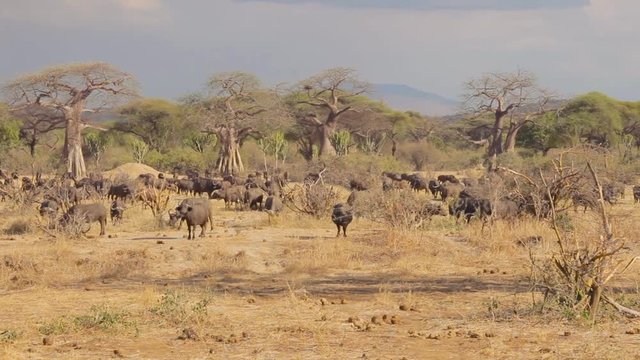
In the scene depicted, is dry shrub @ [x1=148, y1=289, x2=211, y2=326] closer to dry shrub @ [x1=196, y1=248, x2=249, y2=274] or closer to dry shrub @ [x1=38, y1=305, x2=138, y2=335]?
dry shrub @ [x1=38, y1=305, x2=138, y2=335]

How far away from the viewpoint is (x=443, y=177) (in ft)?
105

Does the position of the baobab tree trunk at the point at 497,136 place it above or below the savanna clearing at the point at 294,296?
above

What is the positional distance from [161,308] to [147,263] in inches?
161

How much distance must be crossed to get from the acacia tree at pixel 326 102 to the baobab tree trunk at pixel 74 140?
1592cm

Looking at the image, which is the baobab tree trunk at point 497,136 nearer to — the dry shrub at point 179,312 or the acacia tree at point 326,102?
the acacia tree at point 326,102

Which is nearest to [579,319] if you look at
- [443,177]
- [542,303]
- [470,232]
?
[542,303]

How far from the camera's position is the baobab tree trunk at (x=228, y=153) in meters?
42.1

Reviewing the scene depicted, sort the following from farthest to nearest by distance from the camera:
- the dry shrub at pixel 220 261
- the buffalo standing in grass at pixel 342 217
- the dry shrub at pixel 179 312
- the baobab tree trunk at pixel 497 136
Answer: the baobab tree trunk at pixel 497 136, the buffalo standing in grass at pixel 342 217, the dry shrub at pixel 220 261, the dry shrub at pixel 179 312

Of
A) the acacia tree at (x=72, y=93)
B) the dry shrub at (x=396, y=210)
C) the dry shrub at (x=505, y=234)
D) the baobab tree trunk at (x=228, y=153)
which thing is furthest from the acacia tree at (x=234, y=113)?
the dry shrub at (x=505, y=234)

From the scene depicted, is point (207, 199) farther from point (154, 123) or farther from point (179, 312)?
point (154, 123)

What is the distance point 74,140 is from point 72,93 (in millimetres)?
2159

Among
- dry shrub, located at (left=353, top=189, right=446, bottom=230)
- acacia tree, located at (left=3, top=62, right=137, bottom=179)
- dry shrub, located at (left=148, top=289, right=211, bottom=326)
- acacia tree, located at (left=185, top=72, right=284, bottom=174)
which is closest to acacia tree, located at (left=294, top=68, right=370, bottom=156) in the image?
acacia tree, located at (left=185, top=72, right=284, bottom=174)

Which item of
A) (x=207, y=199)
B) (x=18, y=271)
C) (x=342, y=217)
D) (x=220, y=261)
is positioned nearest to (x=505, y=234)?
(x=342, y=217)

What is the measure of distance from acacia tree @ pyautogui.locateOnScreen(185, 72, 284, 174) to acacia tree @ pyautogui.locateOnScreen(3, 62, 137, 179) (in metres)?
7.15
